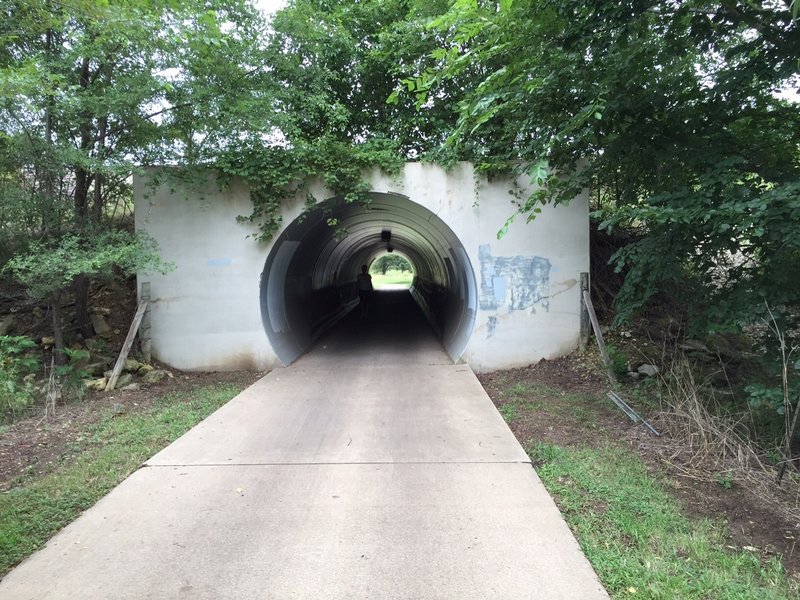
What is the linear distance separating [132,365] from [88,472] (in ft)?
13.4

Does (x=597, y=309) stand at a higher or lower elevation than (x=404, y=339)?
higher

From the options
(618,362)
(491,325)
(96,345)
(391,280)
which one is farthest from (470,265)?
(391,280)

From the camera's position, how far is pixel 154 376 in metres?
8.05

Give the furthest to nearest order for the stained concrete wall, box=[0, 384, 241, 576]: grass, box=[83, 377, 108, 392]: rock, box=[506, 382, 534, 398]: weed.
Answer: the stained concrete wall
box=[83, 377, 108, 392]: rock
box=[506, 382, 534, 398]: weed
box=[0, 384, 241, 576]: grass

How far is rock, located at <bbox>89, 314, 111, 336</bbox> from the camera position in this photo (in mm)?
8922

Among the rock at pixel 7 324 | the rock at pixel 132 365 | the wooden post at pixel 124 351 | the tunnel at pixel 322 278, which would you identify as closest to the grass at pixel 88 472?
the wooden post at pixel 124 351

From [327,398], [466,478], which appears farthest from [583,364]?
[466,478]

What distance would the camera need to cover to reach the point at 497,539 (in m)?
3.26

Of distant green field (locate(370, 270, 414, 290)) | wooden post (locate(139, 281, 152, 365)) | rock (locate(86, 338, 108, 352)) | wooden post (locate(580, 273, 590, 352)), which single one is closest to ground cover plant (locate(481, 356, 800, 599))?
wooden post (locate(580, 273, 590, 352))

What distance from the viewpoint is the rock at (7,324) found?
341 inches

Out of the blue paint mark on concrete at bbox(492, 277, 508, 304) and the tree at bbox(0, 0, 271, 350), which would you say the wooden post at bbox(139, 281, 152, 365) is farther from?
the blue paint mark on concrete at bbox(492, 277, 508, 304)

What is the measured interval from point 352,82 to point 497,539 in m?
11.9

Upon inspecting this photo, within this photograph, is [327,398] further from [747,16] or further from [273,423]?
[747,16]

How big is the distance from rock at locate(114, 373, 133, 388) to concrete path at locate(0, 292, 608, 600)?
2.48 m
